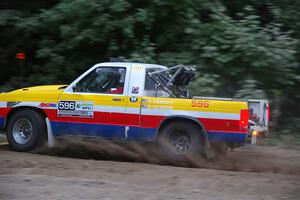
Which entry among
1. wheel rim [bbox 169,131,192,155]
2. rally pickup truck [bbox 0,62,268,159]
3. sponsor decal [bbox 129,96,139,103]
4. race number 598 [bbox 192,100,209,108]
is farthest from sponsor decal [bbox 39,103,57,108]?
race number 598 [bbox 192,100,209,108]

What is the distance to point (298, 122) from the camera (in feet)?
42.5

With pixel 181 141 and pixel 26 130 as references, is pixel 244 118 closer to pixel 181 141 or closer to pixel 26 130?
pixel 181 141

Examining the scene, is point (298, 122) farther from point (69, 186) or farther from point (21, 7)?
point (21, 7)

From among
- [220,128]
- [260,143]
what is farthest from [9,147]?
[260,143]

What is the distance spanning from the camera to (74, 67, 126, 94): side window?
944 centimetres

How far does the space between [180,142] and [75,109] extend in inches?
80.2

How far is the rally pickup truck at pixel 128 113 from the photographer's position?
8.80 m

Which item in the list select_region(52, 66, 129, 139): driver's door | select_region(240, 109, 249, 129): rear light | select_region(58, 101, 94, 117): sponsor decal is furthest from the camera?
select_region(58, 101, 94, 117): sponsor decal

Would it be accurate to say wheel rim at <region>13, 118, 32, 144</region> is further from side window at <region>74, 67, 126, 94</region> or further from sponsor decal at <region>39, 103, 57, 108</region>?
side window at <region>74, 67, 126, 94</region>

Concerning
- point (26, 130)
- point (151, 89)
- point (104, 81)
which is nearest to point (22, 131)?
point (26, 130)

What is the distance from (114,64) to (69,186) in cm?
325

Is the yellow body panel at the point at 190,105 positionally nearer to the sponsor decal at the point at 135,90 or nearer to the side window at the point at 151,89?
the sponsor decal at the point at 135,90

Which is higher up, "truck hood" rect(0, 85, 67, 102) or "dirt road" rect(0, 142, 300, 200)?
"truck hood" rect(0, 85, 67, 102)

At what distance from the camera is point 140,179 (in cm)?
750
